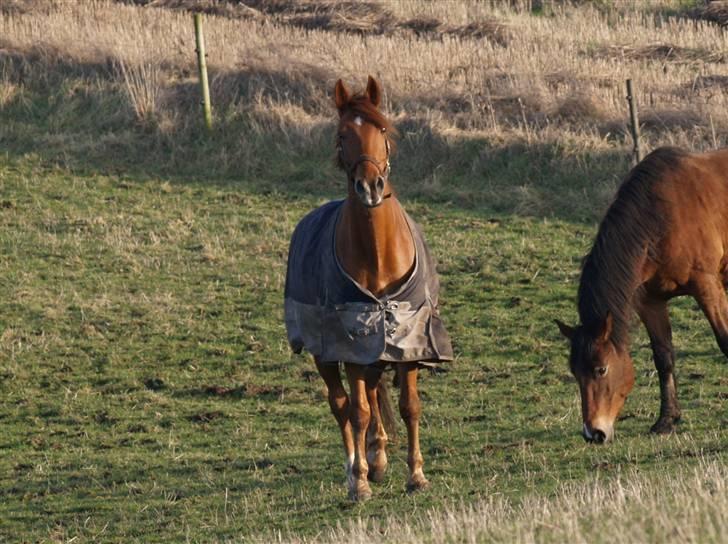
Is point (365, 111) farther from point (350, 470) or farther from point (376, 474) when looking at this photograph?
point (376, 474)

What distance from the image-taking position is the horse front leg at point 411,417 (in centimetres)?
842

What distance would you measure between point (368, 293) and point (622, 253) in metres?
1.84

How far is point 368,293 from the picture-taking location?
26.7 feet

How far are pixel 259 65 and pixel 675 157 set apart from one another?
11459mm

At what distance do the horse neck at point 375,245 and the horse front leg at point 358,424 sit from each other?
60cm

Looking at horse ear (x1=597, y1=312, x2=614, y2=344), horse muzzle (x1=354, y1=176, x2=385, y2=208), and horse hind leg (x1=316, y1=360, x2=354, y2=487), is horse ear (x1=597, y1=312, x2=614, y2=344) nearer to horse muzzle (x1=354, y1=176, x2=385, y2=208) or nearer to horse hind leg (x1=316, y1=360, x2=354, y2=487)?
horse hind leg (x1=316, y1=360, x2=354, y2=487)

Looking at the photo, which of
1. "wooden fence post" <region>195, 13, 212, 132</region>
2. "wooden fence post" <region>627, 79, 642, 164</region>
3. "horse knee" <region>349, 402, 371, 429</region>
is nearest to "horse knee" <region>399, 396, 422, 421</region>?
"horse knee" <region>349, 402, 371, 429</region>

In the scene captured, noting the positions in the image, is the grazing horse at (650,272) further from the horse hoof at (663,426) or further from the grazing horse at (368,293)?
the grazing horse at (368,293)

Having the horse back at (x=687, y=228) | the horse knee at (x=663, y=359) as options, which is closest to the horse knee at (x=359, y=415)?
the horse back at (x=687, y=228)

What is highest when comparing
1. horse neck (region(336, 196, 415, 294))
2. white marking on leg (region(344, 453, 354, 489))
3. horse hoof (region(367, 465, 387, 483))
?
horse neck (region(336, 196, 415, 294))

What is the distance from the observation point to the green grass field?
8609 millimetres

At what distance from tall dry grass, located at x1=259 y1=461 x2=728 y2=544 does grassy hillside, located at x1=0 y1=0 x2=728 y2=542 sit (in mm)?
47

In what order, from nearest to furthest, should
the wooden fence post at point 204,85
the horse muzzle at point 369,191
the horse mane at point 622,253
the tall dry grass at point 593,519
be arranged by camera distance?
the tall dry grass at point 593,519 → the horse muzzle at point 369,191 → the horse mane at point 622,253 → the wooden fence post at point 204,85

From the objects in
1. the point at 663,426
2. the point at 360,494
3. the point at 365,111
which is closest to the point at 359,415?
the point at 360,494
